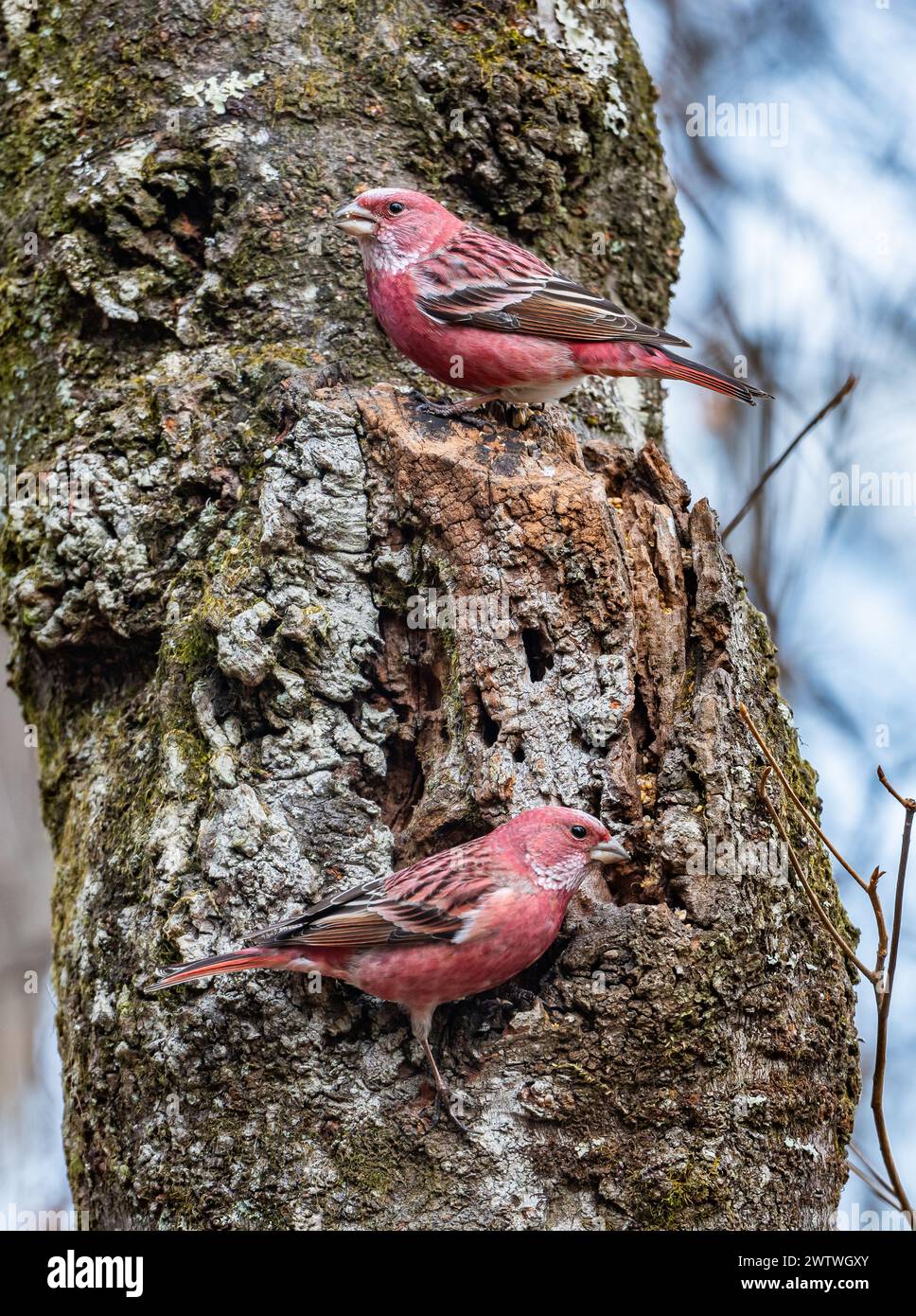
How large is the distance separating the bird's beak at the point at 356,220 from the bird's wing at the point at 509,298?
0.75 ft

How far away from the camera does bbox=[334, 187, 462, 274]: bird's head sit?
4.48 meters

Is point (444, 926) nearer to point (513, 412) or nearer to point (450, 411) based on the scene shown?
point (450, 411)

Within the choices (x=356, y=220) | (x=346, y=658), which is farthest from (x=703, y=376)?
(x=346, y=658)

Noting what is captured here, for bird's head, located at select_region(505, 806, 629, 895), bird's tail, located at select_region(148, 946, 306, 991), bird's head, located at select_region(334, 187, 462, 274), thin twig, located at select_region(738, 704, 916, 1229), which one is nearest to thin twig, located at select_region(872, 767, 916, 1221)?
thin twig, located at select_region(738, 704, 916, 1229)

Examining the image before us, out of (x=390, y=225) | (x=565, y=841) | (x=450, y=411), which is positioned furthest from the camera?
(x=390, y=225)

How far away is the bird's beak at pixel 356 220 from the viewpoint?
4.52 meters

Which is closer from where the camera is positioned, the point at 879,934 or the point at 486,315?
the point at 879,934

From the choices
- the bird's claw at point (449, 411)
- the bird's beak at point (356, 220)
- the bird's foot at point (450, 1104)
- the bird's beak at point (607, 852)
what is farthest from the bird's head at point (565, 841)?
the bird's beak at point (356, 220)

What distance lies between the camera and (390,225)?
4523 millimetres

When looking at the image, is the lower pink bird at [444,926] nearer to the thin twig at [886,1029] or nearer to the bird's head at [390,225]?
the thin twig at [886,1029]

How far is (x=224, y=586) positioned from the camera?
392 cm

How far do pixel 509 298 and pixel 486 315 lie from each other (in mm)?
122

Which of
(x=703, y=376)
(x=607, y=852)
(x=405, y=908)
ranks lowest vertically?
(x=405, y=908)

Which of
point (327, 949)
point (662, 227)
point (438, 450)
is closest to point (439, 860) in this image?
point (327, 949)
